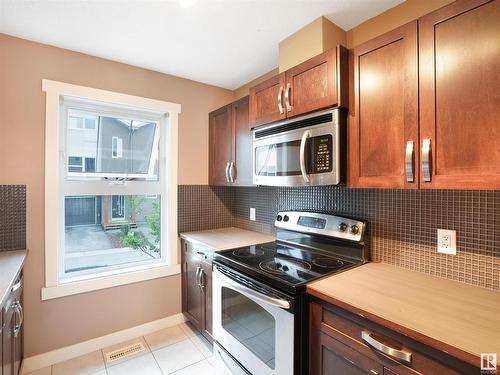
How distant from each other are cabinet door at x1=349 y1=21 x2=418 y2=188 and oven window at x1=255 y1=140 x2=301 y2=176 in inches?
13.5

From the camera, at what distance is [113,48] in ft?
6.63

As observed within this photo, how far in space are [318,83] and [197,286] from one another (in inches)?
74.2

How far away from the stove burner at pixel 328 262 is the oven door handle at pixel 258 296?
1.31ft

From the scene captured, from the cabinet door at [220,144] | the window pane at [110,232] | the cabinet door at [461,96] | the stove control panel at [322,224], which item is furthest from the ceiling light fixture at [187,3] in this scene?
the window pane at [110,232]

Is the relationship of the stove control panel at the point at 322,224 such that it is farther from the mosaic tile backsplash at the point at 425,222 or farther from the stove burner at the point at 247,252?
the stove burner at the point at 247,252

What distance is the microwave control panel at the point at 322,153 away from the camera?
144 cm

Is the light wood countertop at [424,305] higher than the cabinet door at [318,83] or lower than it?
lower

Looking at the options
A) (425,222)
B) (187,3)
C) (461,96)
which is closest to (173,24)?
(187,3)

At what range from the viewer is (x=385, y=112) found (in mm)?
1270

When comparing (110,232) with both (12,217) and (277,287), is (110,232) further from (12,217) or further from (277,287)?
(277,287)

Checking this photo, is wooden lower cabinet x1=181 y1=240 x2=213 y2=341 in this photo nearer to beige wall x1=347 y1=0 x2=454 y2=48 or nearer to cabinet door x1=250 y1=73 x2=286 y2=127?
cabinet door x1=250 y1=73 x2=286 y2=127

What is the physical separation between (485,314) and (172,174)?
237cm

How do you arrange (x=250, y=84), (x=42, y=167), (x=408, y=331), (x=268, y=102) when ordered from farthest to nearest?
1. (x=250, y=84)
2. (x=42, y=167)
3. (x=268, y=102)
4. (x=408, y=331)

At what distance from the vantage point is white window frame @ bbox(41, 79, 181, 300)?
1.96 meters
